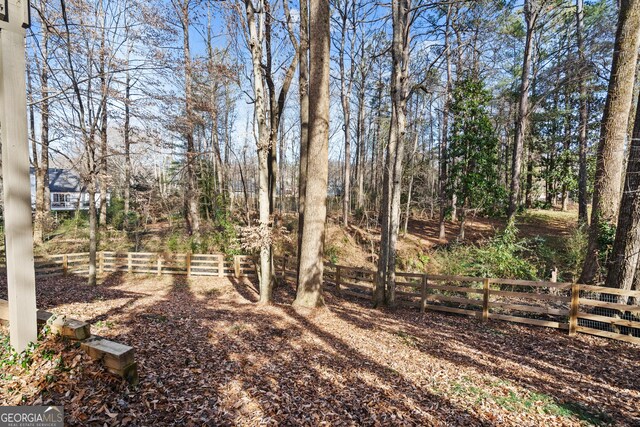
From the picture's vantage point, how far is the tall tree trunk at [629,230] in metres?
5.43

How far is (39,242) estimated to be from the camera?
11836mm

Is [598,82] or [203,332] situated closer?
[203,332]

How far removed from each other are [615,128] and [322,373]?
8150mm

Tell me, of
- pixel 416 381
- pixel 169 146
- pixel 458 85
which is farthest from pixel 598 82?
pixel 169 146

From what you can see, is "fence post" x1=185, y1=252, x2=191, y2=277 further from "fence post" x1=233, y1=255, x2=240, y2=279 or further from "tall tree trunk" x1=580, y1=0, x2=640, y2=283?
"tall tree trunk" x1=580, y1=0, x2=640, y2=283

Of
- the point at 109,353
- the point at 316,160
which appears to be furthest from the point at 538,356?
the point at 109,353

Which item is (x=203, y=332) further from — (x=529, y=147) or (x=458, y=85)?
(x=529, y=147)

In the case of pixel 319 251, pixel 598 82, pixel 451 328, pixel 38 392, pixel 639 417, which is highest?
pixel 598 82

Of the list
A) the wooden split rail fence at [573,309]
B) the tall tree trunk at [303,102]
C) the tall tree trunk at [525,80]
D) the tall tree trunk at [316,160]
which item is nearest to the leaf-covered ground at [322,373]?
the wooden split rail fence at [573,309]

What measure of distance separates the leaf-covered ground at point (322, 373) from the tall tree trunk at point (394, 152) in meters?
1.33

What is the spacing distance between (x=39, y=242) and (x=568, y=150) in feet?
86.5

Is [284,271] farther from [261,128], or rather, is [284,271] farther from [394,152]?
[394,152]

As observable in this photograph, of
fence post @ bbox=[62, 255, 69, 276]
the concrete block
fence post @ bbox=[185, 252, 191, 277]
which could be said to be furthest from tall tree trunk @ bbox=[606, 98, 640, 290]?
fence post @ bbox=[62, 255, 69, 276]

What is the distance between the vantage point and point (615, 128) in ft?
21.7
